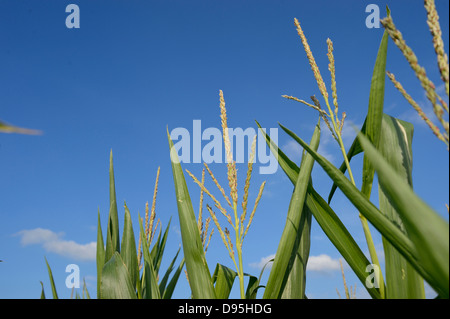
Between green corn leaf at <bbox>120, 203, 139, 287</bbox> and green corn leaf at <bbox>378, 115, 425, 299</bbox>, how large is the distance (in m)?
1.13

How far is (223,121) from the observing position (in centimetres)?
142

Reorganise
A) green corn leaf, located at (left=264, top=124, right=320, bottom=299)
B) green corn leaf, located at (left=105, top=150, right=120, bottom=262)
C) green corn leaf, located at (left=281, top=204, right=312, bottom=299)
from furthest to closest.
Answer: green corn leaf, located at (left=105, top=150, right=120, bottom=262)
green corn leaf, located at (left=281, top=204, right=312, bottom=299)
green corn leaf, located at (left=264, top=124, right=320, bottom=299)

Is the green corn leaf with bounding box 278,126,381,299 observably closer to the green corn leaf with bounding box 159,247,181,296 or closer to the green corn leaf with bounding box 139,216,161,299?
the green corn leaf with bounding box 139,216,161,299

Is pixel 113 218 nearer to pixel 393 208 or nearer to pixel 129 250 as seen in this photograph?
pixel 129 250

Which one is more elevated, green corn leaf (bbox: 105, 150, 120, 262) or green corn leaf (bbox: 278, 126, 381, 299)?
green corn leaf (bbox: 105, 150, 120, 262)

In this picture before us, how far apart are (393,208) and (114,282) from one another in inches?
43.8

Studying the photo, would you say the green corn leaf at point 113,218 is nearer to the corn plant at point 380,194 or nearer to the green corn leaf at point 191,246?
the green corn leaf at point 191,246

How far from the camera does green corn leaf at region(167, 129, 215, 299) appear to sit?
4.56 ft

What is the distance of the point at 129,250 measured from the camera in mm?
1814

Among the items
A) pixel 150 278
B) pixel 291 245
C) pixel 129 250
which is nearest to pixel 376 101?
pixel 291 245

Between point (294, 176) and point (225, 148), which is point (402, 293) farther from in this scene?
point (225, 148)

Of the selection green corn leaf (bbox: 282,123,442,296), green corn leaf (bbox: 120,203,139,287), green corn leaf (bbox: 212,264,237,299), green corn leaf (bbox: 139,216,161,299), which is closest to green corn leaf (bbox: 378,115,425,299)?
green corn leaf (bbox: 282,123,442,296)

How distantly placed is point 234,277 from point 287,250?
23.3 inches
